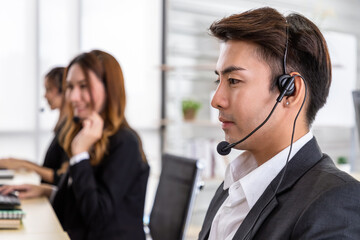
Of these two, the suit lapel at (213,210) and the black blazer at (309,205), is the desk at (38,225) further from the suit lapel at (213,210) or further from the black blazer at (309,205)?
the black blazer at (309,205)

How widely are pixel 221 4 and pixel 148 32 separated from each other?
2.51 feet

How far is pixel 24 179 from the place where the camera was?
269 centimetres

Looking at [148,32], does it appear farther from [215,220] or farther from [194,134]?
[215,220]

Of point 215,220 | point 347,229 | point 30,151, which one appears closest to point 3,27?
point 30,151

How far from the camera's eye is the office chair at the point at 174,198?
181 centimetres

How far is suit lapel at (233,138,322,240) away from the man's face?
3.1 inches

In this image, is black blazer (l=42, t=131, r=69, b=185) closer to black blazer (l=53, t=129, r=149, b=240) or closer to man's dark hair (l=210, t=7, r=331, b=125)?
black blazer (l=53, t=129, r=149, b=240)

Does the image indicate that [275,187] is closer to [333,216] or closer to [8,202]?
[333,216]

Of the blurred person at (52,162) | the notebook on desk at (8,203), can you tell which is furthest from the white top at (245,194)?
the blurred person at (52,162)

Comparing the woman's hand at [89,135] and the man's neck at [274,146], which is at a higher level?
the man's neck at [274,146]

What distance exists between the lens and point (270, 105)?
1.00m

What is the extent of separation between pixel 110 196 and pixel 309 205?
115cm

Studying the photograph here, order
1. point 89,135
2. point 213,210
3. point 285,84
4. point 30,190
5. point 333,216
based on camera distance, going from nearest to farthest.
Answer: point 333,216, point 285,84, point 213,210, point 89,135, point 30,190

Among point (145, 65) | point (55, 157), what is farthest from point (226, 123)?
point (145, 65)
